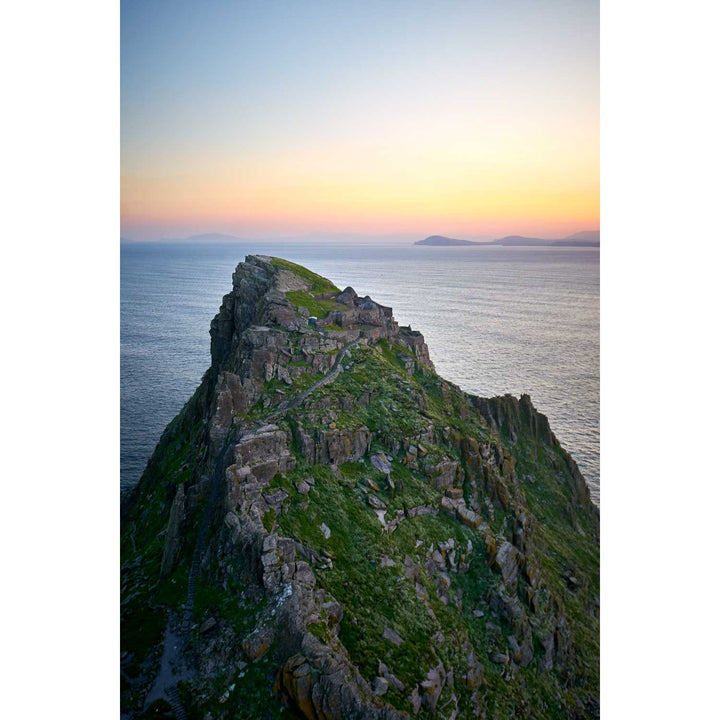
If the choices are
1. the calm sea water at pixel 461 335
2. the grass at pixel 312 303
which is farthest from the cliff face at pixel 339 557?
the calm sea water at pixel 461 335

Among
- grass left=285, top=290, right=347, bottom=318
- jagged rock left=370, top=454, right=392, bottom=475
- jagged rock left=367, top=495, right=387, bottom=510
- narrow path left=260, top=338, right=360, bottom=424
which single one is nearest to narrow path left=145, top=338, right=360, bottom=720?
narrow path left=260, top=338, right=360, bottom=424

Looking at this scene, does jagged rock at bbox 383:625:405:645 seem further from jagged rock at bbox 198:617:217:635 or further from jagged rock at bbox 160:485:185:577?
jagged rock at bbox 160:485:185:577

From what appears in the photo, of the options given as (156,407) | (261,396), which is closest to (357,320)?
(261,396)

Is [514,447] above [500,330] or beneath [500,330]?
beneath

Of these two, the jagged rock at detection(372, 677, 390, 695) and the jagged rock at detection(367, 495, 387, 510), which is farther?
the jagged rock at detection(367, 495, 387, 510)
